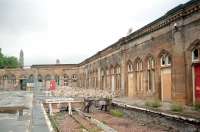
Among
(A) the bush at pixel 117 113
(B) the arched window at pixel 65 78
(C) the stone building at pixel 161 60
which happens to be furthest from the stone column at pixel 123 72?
(B) the arched window at pixel 65 78

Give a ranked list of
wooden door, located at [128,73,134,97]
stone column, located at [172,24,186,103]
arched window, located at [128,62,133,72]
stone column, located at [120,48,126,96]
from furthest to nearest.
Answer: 1. stone column, located at [120,48,126,96]
2. arched window, located at [128,62,133,72]
3. wooden door, located at [128,73,134,97]
4. stone column, located at [172,24,186,103]

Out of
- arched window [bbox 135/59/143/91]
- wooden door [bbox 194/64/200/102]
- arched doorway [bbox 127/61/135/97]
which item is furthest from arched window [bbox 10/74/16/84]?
wooden door [bbox 194/64/200/102]

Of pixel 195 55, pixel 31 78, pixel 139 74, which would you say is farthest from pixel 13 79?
pixel 195 55

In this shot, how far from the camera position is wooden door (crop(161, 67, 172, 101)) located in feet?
54.0

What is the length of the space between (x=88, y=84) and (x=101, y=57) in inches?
388

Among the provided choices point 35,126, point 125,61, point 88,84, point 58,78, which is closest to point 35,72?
point 58,78

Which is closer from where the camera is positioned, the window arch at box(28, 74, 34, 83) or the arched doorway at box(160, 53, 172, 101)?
the arched doorway at box(160, 53, 172, 101)

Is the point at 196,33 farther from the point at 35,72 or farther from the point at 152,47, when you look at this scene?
the point at 35,72

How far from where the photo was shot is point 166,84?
16844 millimetres

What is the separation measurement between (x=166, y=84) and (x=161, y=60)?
1559mm

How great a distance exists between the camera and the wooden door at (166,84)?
54.0ft

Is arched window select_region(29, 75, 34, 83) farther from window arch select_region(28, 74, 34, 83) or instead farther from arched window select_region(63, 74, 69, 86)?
arched window select_region(63, 74, 69, 86)

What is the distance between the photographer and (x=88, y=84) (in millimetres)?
43281

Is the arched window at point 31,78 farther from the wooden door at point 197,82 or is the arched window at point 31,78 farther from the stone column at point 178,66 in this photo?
the wooden door at point 197,82
